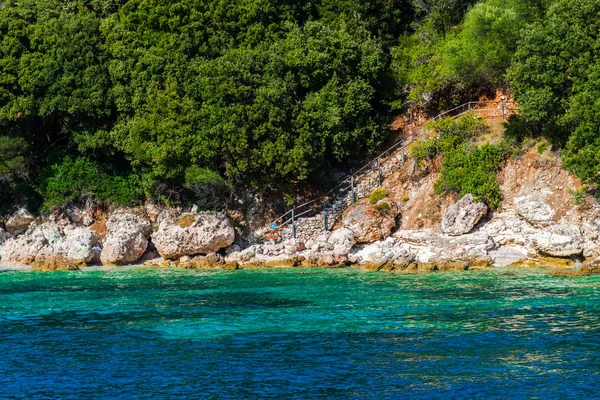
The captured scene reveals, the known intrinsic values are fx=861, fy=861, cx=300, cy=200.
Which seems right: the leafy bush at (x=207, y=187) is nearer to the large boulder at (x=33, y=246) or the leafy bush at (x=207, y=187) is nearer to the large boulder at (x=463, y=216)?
the large boulder at (x=33, y=246)

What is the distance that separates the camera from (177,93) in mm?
52125

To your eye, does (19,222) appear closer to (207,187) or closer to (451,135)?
(207,187)

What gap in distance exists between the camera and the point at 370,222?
156ft

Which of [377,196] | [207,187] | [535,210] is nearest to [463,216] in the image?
[535,210]

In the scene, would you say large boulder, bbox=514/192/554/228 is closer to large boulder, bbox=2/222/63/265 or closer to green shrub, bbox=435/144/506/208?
green shrub, bbox=435/144/506/208

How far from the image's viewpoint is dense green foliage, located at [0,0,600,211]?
49.3 metres

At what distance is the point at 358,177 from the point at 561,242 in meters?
15.1

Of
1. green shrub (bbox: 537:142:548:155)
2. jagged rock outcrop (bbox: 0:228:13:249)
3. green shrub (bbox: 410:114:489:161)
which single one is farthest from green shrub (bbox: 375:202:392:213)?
jagged rock outcrop (bbox: 0:228:13:249)

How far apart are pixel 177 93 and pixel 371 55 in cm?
1246

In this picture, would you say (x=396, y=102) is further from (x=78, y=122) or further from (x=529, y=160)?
(x=78, y=122)

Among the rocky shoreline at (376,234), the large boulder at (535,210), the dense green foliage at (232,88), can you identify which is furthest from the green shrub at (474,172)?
the large boulder at (535,210)

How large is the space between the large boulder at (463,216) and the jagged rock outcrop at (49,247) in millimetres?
20028

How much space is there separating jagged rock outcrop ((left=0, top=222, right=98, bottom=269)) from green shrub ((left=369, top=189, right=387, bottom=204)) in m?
16.3

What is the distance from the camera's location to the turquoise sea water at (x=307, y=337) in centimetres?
2270
